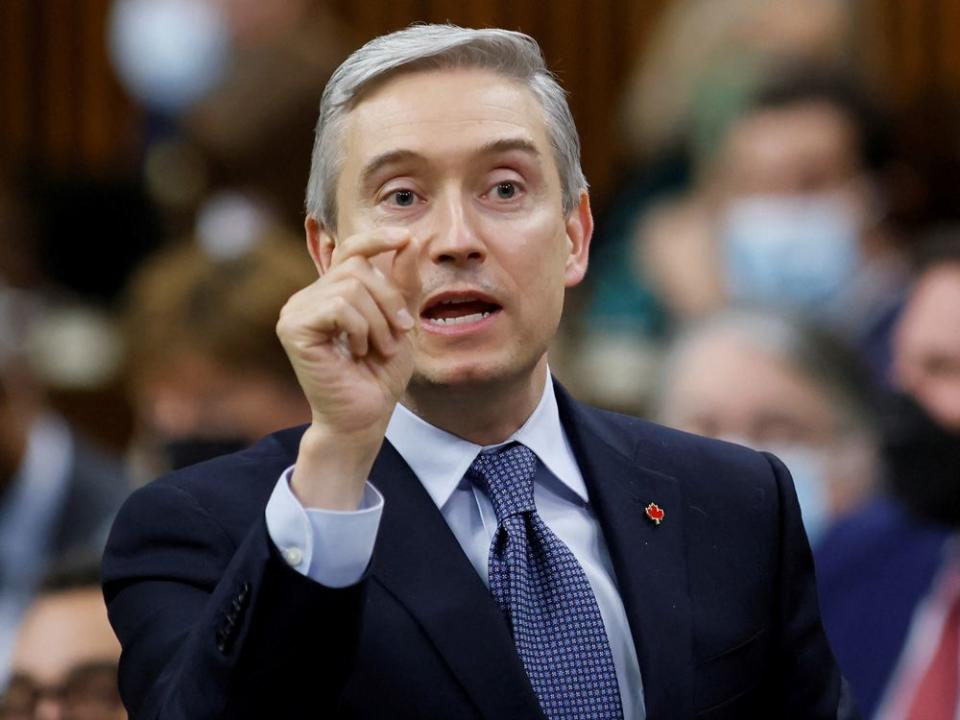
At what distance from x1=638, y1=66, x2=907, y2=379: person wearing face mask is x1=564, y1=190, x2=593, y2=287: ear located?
219 centimetres

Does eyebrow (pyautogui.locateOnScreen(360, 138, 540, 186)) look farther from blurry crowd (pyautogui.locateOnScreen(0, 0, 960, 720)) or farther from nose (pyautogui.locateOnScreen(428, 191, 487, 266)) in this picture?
blurry crowd (pyautogui.locateOnScreen(0, 0, 960, 720))

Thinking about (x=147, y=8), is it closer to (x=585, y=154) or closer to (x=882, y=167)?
(x=585, y=154)

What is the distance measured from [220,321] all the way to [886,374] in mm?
1347

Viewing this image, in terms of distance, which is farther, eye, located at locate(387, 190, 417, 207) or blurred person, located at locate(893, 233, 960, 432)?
blurred person, located at locate(893, 233, 960, 432)

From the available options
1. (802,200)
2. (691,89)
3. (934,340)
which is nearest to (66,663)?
(934,340)

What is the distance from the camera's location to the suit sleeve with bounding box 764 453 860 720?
7.73 feet

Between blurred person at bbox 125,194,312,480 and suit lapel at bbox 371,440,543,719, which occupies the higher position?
suit lapel at bbox 371,440,543,719

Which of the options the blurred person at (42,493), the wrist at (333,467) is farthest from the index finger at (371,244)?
the blurred person at (42,493)

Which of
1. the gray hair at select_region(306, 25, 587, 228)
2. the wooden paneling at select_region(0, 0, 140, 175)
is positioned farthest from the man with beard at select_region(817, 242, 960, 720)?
the wooden paneling at select_region(0, 0, 140, 175)

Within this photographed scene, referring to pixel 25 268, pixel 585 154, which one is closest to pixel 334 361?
pixel 25 268

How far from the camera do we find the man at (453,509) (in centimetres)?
203

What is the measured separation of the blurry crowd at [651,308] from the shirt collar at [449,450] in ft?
3.57

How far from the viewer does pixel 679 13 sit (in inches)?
208

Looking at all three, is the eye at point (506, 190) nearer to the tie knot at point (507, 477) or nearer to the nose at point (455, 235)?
the nose at point (455, 235)
